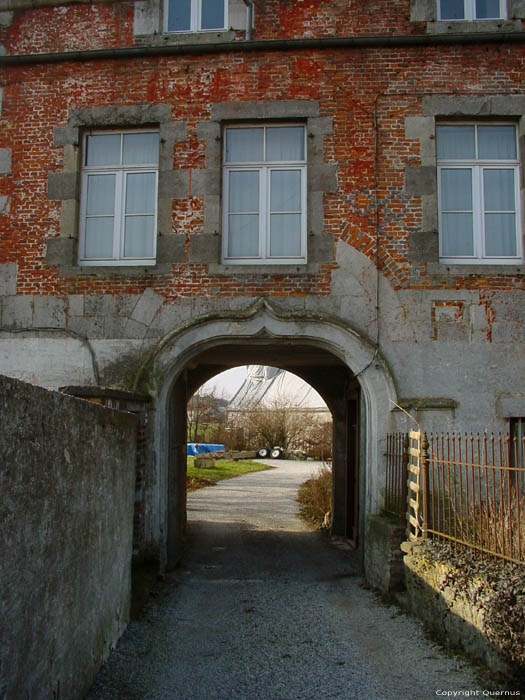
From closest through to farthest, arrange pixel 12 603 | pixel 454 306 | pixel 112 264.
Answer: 1. pixel 12 603
2. pixel 454 306
3. pixel 112 264

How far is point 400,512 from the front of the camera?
8.53m

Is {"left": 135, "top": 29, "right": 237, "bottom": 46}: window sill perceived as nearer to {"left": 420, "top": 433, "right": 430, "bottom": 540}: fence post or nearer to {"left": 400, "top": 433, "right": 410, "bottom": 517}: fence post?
{"left": 400, "top": 433, "right": 410, "bottom": 517}: fence post

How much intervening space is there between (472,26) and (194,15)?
3823 millimetres

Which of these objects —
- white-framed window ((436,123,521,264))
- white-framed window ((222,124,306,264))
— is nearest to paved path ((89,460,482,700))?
white-framed window ((222,124,306,264))

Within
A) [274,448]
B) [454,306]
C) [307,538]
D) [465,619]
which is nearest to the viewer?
[465,619]

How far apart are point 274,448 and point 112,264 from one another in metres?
36.2

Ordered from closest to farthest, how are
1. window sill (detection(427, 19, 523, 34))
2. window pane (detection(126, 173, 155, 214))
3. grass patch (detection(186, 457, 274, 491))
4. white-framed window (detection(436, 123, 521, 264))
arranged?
1. white-framed window (detection(436, 123, 521, 264))
2. window sill (detection(427, 19, 523, 34))
3. window pane (detection(126, 173, 155, 214))
4. grass patch (detection(186, 457, 274, 491))

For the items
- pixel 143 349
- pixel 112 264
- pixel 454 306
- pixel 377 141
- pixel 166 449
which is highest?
pixel 377 141

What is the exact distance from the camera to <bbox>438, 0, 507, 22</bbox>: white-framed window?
988cm

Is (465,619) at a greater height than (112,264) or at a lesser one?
lesser

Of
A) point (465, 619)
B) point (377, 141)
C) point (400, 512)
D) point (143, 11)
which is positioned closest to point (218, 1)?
point (143, 11)

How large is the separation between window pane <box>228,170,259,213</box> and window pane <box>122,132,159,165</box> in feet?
3.69

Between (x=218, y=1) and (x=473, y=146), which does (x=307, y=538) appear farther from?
(x=218, y=1)

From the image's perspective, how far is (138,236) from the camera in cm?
995
